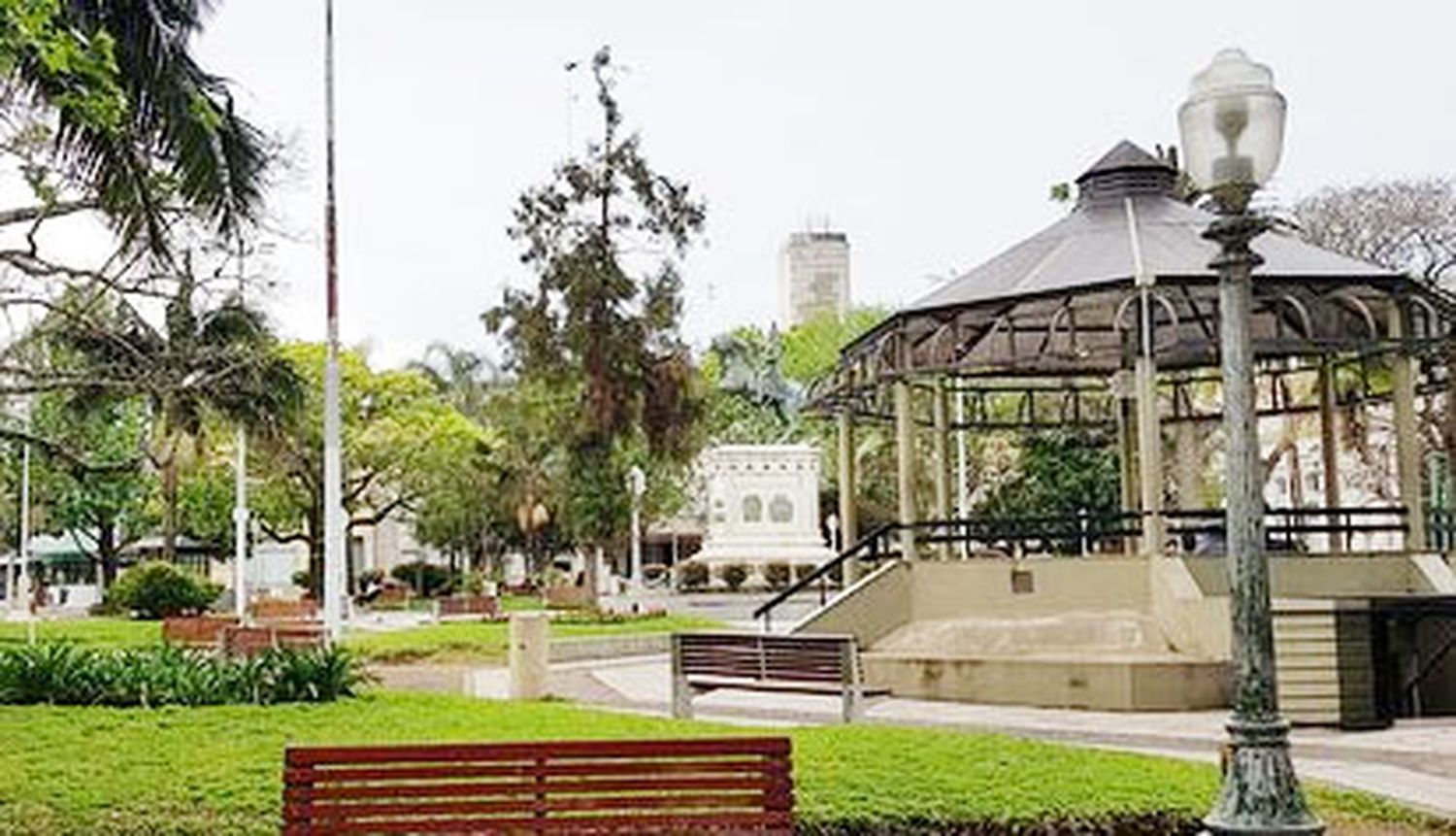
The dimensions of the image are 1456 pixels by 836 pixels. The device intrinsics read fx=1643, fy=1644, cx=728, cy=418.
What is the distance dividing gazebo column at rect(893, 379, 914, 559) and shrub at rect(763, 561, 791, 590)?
133 ft

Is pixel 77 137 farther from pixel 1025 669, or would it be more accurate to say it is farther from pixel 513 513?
pixel 513 513

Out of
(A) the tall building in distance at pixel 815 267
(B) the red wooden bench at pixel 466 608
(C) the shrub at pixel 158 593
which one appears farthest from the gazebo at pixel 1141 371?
(A) the tall building in distance at pixel 815 267

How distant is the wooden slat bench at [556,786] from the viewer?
8508 mm

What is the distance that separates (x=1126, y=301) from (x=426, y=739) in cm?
1053

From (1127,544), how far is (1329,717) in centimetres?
990

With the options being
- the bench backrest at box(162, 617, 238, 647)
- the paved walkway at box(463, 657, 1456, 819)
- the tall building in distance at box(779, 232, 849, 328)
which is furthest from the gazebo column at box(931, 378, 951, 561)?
the tall building in distance at box(779, 232, 849, 328)

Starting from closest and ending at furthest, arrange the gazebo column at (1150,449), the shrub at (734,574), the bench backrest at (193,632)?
the gazebo column at (1150,449) → the bench backrest at (193,632) → the shrub at (734,574)

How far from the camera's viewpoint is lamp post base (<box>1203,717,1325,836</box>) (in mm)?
6617

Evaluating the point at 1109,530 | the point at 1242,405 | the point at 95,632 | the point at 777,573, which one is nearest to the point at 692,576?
the point at 777,573

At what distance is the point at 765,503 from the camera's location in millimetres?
63281

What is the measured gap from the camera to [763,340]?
87.5m

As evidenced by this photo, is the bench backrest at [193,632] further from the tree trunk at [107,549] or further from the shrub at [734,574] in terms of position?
the tree trunk at [107,549]

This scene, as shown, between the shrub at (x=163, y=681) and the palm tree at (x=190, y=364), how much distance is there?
398cm

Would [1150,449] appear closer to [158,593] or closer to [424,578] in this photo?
[158,593]
